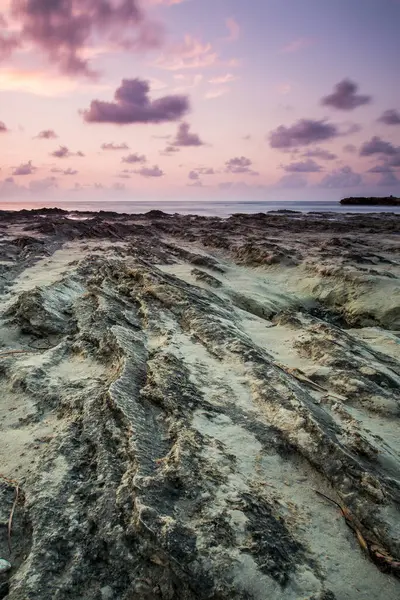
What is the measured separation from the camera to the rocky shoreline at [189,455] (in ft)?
6.36

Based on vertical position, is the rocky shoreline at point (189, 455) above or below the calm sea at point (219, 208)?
below

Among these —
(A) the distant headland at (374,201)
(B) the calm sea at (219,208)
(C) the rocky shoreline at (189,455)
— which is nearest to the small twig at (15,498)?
(C) the rocky shoreline at (189,455)

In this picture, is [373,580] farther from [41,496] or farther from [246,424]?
[41,496]

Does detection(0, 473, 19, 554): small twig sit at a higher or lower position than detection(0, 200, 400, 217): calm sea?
lower

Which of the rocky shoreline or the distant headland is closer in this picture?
the rocky shoreline

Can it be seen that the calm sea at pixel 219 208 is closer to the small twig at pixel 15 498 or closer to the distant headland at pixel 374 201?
the distant headland at pixel 374 201

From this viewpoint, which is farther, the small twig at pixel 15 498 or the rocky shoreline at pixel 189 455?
the small twig at pixel 15 498

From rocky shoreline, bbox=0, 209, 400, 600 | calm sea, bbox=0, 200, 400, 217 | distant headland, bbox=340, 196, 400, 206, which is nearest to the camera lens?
rocky shoreline, bbox=0, 209, 400, 600

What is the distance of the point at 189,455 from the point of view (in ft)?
8.57

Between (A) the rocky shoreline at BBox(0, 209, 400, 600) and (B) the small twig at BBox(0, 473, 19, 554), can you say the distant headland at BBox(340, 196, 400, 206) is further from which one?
(B) the small twig at BBox(0, 473, 19, 554)

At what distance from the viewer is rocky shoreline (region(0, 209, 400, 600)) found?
1.94 meters

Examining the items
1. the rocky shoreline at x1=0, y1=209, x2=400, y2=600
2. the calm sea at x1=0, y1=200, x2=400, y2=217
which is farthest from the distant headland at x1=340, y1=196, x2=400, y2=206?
the rocky shoreline at x1=0, y1=209, x2=400, y2=600

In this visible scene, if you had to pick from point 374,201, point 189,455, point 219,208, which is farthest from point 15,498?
point 374,201

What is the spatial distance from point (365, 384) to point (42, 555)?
3315 mm
